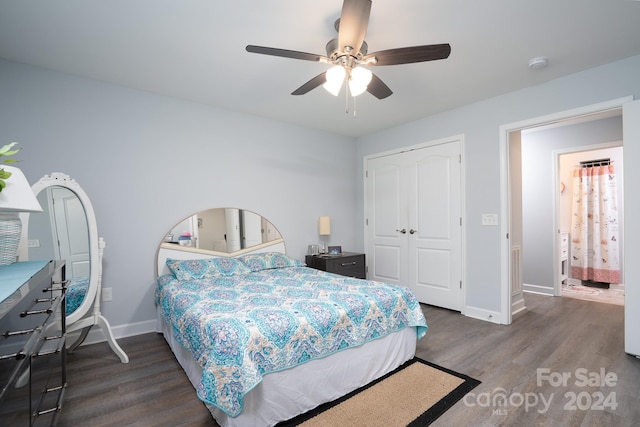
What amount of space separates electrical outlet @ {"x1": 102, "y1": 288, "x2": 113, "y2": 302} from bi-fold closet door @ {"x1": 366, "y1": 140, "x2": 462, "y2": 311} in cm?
332

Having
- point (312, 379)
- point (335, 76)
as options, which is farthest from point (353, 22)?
point (312, 379)

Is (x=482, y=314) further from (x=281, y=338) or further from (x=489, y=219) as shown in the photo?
(x=281, y=338)

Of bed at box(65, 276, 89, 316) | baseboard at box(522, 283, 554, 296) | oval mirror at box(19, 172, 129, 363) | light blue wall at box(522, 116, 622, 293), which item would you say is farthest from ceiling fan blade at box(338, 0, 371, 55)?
baseboard at box(522, 283, 554, 296)

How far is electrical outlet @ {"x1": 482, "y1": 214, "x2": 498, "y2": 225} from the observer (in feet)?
10.7

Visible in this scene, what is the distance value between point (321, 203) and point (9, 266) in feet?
11.0

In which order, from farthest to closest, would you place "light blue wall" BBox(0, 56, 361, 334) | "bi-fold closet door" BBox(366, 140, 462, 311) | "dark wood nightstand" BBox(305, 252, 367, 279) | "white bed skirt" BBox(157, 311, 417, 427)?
"dark wood nightstand" BBox(305, 252, 367, 279), "bi-fold closet door" BBox(366, 140, 462, 311), "light blue wall" BBox(0, 56, 361, 334), "white bed skirt" BBox(157, 311, 417, 427)

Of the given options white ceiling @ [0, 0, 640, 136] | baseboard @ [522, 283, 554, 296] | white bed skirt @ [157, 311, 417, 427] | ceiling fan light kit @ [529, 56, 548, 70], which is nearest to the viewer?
white bed skirt @ [157, 311, 417, 427]

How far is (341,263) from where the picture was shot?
401 cm

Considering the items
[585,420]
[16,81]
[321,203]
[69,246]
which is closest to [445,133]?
[321,203]

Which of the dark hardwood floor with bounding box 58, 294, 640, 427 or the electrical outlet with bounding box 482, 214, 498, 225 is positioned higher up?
the electrical outlet with bounding box 482, 214, 498, 225

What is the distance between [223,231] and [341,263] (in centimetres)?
158

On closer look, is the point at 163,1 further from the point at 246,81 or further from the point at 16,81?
the point at 16,81

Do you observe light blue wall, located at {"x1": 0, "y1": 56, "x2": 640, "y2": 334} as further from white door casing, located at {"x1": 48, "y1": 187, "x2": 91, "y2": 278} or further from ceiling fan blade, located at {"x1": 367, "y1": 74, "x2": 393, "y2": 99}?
ceiling fan blade, located at {"x1": 367, "y1": 74, "x2": 393, "y2": 99}

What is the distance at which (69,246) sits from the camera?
243 cm
